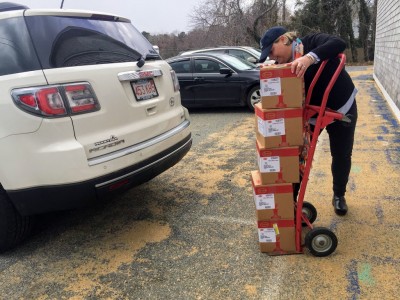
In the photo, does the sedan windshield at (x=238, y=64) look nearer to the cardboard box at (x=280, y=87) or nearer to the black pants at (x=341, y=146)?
the black pants at (x=341, y=146)

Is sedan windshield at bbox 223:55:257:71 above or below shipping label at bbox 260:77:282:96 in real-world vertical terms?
below

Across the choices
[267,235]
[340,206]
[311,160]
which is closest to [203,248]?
[267,235]

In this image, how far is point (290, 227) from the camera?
2.62 metres

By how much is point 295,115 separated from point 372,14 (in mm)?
31300

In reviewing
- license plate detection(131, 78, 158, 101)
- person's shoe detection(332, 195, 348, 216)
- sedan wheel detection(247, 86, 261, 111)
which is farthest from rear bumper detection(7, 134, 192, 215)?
sedan wheel detection(247, 86, 261, 111)

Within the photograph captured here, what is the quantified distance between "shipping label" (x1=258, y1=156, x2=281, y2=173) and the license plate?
1.14 meters

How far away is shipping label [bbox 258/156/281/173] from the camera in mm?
2482

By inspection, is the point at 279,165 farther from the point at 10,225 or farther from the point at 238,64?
the point at 238,64

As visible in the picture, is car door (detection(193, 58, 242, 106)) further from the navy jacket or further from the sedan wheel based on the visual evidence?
the navy jacket

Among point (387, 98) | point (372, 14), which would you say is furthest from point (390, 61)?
point (372, 14)

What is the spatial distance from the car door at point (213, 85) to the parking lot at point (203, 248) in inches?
163

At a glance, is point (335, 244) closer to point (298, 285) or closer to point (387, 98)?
point (298, 285)

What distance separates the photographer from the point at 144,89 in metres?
3.08

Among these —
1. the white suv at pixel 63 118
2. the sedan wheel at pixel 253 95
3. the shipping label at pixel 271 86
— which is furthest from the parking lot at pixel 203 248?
the sedan wheel at pixel 253 95
